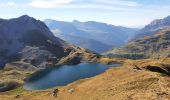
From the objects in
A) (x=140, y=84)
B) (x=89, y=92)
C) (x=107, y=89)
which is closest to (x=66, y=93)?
(x=89, y=92)

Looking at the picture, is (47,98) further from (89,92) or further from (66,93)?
(89,92)

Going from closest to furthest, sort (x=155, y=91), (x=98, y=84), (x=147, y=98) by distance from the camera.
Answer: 1. (x=147, y=98)
2. (x=155, y=91)
3. (x=98, y=84)

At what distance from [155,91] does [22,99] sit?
72936mm

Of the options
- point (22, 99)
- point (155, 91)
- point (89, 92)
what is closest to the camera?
point (155, 91)

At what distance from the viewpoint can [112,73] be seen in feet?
394

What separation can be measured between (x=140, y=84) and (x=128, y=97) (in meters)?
12.3

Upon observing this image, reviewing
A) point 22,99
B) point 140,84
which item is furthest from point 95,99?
point 22,99

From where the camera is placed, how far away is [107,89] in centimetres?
9425

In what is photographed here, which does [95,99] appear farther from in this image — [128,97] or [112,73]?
[112,73]

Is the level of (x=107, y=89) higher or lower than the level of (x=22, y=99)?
higher

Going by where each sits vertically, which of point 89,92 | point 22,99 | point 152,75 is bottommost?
point 22,99

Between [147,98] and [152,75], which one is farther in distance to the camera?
[152,75]

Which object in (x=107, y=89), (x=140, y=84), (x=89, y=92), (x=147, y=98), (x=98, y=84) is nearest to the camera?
(x=147, y=98)

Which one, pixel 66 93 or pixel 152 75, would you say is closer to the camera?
pixel 152 75
